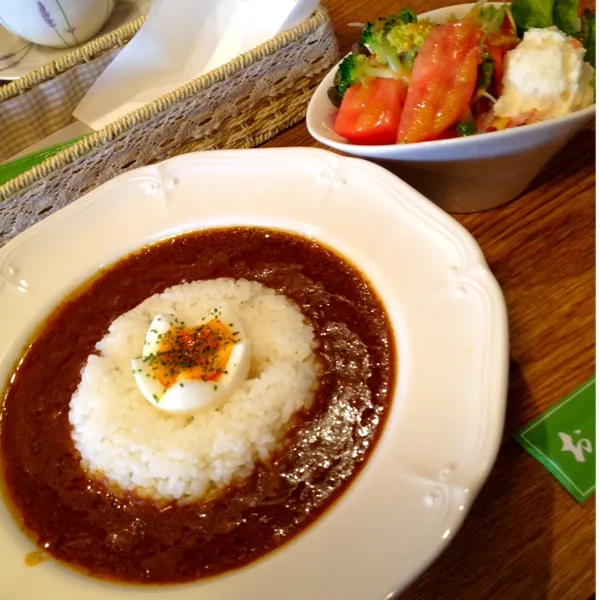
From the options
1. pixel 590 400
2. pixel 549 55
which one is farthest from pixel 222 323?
pixel 549 55

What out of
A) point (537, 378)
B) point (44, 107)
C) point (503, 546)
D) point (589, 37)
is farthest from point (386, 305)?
point (44, 107)

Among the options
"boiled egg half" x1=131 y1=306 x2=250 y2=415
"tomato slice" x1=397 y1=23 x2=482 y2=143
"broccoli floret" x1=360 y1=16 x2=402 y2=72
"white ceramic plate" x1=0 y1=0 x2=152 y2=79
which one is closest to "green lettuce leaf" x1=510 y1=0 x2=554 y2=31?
"tomato slice" x1=397 y1=23 x2=482 y2=143

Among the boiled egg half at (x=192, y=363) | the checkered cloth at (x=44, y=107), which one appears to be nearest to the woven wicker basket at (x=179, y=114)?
the checkered cloth at (x=44, y=107)

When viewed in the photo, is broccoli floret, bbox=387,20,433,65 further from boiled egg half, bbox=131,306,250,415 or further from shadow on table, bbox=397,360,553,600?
shadow on table, bbox=397,360,553,600

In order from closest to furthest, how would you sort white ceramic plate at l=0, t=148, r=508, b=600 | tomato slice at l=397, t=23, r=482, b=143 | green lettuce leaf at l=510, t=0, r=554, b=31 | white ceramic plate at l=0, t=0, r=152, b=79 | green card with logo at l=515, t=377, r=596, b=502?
white ceramic plate at l=0, t=148, r=508, b=600, green card with logo at l=515, t=377, r=596, b=502, tomato slice at l=397, t=23, r=482, b=143, green lettuce leaf at l=510, t=0, r=554, b=31, white ceramic plate at l=0, t=0, r=152, b=79

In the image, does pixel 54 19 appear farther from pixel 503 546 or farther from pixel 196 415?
pixel 503 546

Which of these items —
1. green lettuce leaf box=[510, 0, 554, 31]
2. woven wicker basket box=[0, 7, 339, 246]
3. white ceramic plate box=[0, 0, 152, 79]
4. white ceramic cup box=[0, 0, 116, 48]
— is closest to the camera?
green lettuce leaf box=[510, 0, 554, 31]

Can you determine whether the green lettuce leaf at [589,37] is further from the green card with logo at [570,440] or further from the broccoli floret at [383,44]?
the green card with logo at [570,440]

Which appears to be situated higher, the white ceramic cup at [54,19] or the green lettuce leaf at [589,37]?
the white ceramic cup at [54,19]
